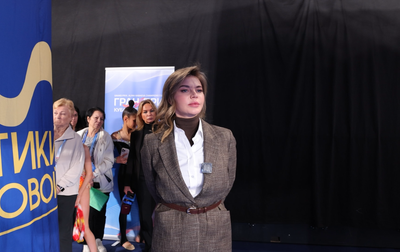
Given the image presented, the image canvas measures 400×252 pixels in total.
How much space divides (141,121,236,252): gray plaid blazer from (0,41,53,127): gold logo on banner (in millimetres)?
560

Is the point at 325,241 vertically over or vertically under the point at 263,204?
under

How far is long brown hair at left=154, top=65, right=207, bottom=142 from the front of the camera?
146 centimetres

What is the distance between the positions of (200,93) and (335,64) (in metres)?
2.85

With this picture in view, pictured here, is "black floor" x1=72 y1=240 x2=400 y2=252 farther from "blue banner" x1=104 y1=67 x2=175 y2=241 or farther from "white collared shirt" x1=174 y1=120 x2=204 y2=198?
"white collared shirt" x1=174 y1=120 x2=204 y2=198

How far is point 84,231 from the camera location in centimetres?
301

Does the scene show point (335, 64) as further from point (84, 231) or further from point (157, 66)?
point (84, 231)

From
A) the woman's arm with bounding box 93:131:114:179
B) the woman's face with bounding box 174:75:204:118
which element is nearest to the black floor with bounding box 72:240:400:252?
the woman's arm with bounding box 93:131:114:179

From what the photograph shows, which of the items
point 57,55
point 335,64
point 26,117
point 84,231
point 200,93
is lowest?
point 84,231

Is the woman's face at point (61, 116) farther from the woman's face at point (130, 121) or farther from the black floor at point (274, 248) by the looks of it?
the black floor at point (274, 248)

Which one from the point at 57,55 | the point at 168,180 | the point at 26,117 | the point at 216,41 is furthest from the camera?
the point at 57,55

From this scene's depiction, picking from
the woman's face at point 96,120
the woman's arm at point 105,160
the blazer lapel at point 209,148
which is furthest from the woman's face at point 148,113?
the blazer lapel at point 209,148

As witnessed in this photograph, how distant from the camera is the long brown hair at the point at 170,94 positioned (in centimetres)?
146

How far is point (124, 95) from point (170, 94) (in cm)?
282

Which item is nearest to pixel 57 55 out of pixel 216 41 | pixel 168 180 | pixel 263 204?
pixel 216 41
